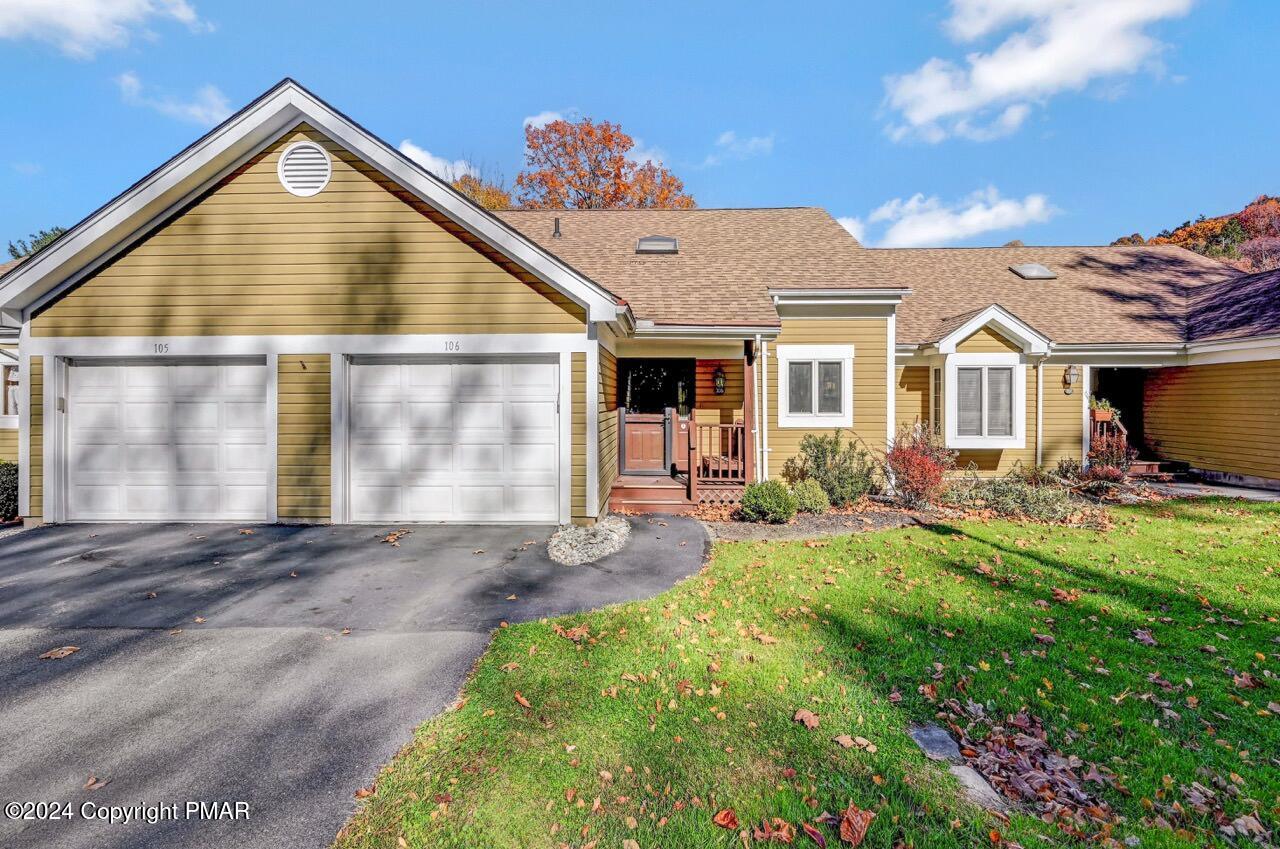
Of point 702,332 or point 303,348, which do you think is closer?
point 303,348

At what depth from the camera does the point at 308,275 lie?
25.0 ft

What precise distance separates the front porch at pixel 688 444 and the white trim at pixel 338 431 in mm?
4167

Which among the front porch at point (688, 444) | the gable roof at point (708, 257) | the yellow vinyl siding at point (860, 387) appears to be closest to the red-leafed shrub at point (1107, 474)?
the yellow vinyl siding at point (860, 387)

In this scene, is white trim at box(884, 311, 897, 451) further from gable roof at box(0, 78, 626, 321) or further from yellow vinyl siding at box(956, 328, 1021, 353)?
gable roof at box(0, 78, 626, 321)

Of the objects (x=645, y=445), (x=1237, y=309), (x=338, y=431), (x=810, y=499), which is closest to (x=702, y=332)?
(x=645, y=445)

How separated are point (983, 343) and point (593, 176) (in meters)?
21.1

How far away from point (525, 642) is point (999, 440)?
11.3m

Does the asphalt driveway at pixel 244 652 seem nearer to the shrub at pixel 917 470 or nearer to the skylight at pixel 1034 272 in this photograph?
the shrub at pixel 917 470

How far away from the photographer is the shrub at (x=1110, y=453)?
11500 millimetres

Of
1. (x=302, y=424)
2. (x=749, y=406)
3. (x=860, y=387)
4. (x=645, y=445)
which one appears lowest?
(x=645, y=445)

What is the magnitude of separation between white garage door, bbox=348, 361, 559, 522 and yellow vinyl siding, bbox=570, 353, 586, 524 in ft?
0.92

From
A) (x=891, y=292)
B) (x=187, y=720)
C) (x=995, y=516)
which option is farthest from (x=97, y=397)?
(x=995, y=516)

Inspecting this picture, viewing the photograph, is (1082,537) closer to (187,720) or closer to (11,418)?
(187,720)

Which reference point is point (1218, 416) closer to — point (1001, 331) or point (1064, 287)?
point (1064, 287)
